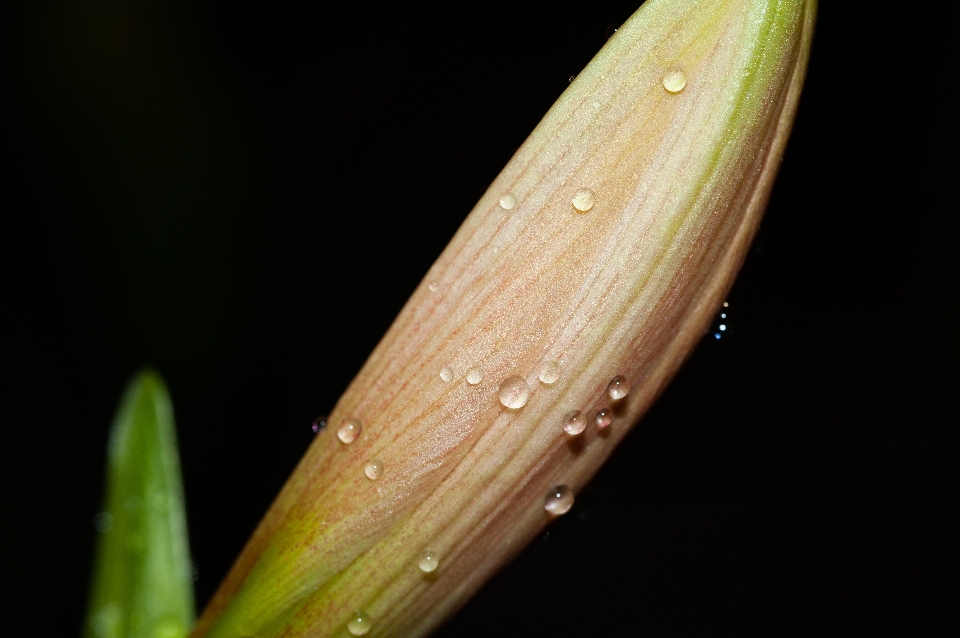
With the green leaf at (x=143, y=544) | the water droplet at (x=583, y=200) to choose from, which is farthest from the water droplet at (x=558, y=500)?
the green leaf at (x=143, y=544)

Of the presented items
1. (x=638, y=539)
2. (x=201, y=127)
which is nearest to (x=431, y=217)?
(x=201, y=127)

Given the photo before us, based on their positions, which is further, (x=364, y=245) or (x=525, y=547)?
(x=364, y=245)

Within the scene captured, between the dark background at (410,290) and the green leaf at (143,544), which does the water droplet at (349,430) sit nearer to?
the green leaf at (143,544)

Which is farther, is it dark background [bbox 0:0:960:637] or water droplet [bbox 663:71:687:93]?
dark background [bbox 0:0:960:637]

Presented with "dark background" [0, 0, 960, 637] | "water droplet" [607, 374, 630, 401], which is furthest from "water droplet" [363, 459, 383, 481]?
"dark background" [0, 0, 960, 637]

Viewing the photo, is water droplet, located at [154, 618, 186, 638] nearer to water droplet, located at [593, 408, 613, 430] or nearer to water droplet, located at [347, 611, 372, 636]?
water droplet, located at [347, 611, 372, 636]

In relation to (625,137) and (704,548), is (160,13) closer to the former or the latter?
(625,137)
